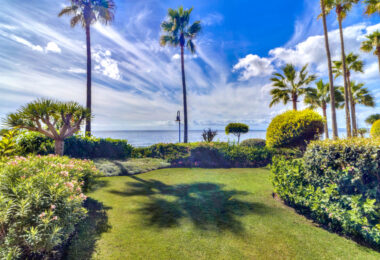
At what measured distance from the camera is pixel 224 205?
15.0ft

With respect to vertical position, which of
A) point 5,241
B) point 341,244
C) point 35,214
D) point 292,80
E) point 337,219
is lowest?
point 341,244

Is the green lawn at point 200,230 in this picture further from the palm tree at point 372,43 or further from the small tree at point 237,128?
the palm tree at point 372,43

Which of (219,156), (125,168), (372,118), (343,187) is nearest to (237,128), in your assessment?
(219,156)

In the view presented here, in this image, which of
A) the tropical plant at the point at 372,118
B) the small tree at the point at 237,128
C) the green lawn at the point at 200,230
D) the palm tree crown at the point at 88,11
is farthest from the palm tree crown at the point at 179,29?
the tropical plant at the point at 372,118

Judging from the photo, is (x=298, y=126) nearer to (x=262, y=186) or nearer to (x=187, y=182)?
(x=262, y=186)

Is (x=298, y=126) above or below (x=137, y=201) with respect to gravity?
above

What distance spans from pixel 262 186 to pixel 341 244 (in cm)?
323

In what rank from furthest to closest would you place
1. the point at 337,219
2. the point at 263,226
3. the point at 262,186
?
the point at 262,186 → the point at 263,226 → the point at 337,219

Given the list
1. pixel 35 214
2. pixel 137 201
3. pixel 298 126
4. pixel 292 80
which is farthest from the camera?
pixel 292 80

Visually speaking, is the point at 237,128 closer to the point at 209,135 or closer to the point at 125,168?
the point at 209,135

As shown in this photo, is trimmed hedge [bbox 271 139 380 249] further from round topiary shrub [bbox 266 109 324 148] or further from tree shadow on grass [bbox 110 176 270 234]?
round topiary shrub [bbox 266 109 324 148]

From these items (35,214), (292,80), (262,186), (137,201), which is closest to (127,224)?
(137,201)

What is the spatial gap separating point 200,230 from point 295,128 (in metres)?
8.77

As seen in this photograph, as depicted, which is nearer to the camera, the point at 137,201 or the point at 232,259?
the point at 232,259
